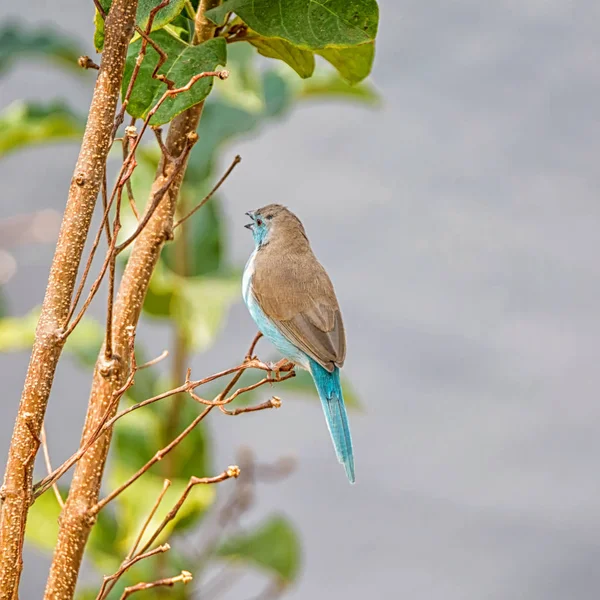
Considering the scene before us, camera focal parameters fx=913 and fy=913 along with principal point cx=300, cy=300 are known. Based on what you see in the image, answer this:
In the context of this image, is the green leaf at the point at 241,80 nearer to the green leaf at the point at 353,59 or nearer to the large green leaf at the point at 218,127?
the large green leaf at the point at 218,127

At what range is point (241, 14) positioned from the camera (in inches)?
30.0

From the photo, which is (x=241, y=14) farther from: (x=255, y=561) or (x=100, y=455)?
(x=255, y=561)

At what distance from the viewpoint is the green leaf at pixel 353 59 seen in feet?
2.87

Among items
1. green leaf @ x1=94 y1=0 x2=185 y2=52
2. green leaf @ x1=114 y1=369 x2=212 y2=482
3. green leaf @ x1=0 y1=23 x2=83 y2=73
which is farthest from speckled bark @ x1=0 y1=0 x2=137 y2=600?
green leaf @ x1=0 y1=23 x2=83 y2=73

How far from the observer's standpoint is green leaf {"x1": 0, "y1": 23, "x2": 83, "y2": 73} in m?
1.85

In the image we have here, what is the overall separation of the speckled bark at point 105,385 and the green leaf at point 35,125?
3.63ft

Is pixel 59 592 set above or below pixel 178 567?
below

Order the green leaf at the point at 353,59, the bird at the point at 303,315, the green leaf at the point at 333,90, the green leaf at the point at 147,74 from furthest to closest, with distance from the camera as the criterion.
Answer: the green leaf at the point at 333,90 < the bird at the point at 303,315 < the green leaf at the point at 353,59 < the green leaf at the point at 147,74

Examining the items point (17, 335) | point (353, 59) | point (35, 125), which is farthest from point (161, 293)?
point (353, 59)

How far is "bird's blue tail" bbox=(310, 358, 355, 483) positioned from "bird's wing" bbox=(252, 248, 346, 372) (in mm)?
13

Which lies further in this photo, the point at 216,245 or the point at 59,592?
the point at 216,245

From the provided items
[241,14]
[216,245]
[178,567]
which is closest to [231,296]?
[216,245]

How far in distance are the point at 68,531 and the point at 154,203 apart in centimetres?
27

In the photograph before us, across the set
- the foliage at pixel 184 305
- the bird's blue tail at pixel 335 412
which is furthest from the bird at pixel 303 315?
the foliage at pixel 184 305
